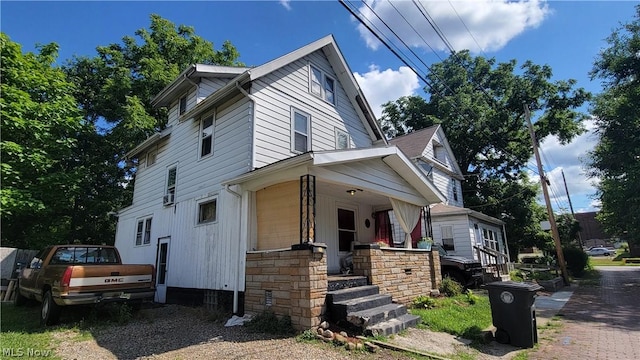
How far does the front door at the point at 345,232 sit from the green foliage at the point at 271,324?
3897mm

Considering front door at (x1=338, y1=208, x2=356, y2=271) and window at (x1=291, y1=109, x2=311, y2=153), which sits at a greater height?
window at (x1=291, y1=109, x2=311, y2=153)

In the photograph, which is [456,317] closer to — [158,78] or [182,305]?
[182,305]

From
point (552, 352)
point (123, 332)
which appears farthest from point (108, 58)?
point (552, 352)

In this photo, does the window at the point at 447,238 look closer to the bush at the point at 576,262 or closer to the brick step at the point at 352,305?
the bush at the point at 576,262

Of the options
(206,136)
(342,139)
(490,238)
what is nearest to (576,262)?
A: (490,238)

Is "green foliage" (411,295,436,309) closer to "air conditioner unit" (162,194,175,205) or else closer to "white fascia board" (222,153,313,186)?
"white fascia board" (222,153,313,186)

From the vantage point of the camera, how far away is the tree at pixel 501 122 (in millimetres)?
27594

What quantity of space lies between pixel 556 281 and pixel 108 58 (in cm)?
2844

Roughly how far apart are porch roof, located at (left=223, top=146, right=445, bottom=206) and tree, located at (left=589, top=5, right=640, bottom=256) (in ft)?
45.8

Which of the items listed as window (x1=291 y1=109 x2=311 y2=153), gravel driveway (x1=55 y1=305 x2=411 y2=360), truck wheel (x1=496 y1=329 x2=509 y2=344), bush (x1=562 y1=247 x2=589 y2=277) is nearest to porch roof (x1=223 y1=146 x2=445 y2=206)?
window (x1=291 y1=109 x2=311 y2=153)

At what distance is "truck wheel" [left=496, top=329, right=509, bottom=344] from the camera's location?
594 cm

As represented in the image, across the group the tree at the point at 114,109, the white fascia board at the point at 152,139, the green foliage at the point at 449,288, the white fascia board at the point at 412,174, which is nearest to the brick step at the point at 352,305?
the white fascia board at the point at 412,174

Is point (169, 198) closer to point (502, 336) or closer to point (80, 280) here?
point (80, 280)

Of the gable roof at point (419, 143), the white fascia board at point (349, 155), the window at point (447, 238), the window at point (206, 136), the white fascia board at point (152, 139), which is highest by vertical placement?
the gable roof at point (419, 143)
